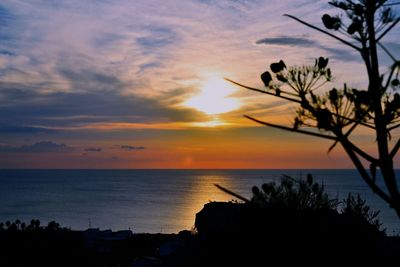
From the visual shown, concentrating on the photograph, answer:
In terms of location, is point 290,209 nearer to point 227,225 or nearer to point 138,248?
point 227,225

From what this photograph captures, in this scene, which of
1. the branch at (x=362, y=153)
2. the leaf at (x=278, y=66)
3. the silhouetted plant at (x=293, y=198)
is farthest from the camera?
the silhouetted plant at (x=293, y=198)

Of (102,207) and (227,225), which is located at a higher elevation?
(227,225)

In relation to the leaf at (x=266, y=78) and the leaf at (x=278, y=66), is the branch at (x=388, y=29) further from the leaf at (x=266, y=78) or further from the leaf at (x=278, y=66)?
the leaf at (x=266, y=78)

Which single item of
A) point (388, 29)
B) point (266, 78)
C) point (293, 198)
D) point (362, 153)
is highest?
point (388, 29)

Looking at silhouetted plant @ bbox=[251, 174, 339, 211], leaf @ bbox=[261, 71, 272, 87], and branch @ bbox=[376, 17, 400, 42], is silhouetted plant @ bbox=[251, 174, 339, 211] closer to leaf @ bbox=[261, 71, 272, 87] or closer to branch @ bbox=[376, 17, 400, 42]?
leaf @ bbox=[261, 71, 272, 87]

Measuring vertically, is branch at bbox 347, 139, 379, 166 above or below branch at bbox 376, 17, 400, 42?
below

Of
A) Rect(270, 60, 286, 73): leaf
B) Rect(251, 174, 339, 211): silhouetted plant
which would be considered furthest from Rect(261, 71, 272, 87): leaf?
Rect(251, 174, 339, 211): silhouetted plant

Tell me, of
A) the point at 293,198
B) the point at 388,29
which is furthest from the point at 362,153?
the point at 293,198

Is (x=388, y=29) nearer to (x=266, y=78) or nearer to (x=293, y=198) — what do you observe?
(x=266, y=78)

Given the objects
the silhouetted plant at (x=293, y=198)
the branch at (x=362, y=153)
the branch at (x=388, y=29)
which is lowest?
the silhouetted plant at (x=293, y=198)

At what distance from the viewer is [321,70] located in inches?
180

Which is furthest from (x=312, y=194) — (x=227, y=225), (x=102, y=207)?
(x=102, y=207)

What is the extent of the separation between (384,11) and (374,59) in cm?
54

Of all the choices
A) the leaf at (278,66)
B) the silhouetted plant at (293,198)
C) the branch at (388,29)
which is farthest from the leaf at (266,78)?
the silhouetted plant at (293,198)
